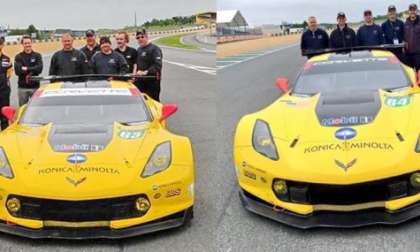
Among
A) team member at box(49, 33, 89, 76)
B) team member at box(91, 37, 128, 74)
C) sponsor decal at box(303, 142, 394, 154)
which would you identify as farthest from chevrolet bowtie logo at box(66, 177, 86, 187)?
team member at box(49, 33, 89, 76)

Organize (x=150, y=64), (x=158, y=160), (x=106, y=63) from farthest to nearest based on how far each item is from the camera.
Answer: (x=150, y=64) → (x=106, y=63) → (x=158, y=160)

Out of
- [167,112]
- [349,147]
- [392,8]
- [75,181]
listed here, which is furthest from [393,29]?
[75,181]

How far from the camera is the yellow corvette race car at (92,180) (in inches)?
171

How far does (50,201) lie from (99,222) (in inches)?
15.8

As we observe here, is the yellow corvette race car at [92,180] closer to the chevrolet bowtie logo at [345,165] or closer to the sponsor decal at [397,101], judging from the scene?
the chevrolet bowtie logo at [345,165]

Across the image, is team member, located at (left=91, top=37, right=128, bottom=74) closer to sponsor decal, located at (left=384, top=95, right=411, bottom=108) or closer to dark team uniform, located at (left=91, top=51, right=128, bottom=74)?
dark team uniform, located at (left=91, top=51, right=128, bottom=74)

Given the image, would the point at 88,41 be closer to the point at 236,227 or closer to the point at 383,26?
the point at 383,26

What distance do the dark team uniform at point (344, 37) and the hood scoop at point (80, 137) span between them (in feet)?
19.6

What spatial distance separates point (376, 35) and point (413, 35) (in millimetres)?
618

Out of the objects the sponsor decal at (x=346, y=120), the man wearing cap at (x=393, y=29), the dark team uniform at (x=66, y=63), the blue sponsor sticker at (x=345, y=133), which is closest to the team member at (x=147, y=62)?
the dark team uniform at (x=66, y=63)

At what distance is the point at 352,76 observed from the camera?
6.47 metres

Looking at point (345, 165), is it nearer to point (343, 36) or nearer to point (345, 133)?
point (345, 133)

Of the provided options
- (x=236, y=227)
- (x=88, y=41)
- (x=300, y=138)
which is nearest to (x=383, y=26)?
(x=88, y=41)

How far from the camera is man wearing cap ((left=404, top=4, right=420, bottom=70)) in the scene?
9867 mm
